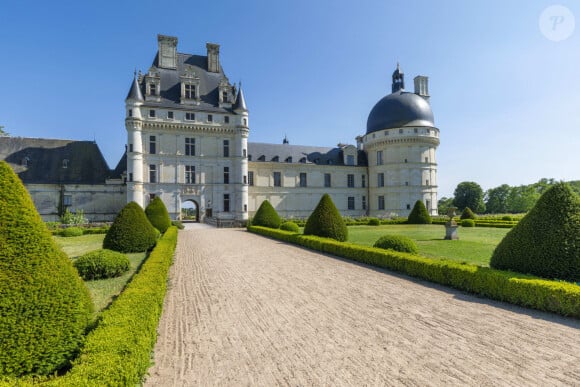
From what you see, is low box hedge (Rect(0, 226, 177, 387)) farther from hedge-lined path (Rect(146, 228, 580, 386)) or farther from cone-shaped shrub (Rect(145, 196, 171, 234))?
cone-shaped shrub (Rect(145, 196, 171, 234))

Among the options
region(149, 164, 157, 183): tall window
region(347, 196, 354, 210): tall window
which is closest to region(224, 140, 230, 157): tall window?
region(149, 164, 157, 183): tall window

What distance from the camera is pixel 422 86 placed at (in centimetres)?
4800

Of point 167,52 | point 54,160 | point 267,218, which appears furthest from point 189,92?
point 267,218

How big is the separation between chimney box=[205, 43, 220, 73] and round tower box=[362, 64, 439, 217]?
23.1 meters

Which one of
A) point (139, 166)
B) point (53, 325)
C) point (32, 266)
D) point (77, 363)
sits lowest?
point (77, 363)

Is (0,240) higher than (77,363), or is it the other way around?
(0,240)

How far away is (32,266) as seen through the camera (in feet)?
11.2

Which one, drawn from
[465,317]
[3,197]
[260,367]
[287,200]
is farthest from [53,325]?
[287,200]

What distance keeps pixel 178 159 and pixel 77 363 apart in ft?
109

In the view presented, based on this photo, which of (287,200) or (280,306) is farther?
(287,200)

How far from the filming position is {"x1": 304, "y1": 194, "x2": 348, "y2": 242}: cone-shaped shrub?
50.4ft

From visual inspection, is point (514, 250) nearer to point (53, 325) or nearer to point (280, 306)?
point (280, 306)

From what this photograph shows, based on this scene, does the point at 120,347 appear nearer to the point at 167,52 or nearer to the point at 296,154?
the point at 167,52

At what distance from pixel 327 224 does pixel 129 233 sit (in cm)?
886
